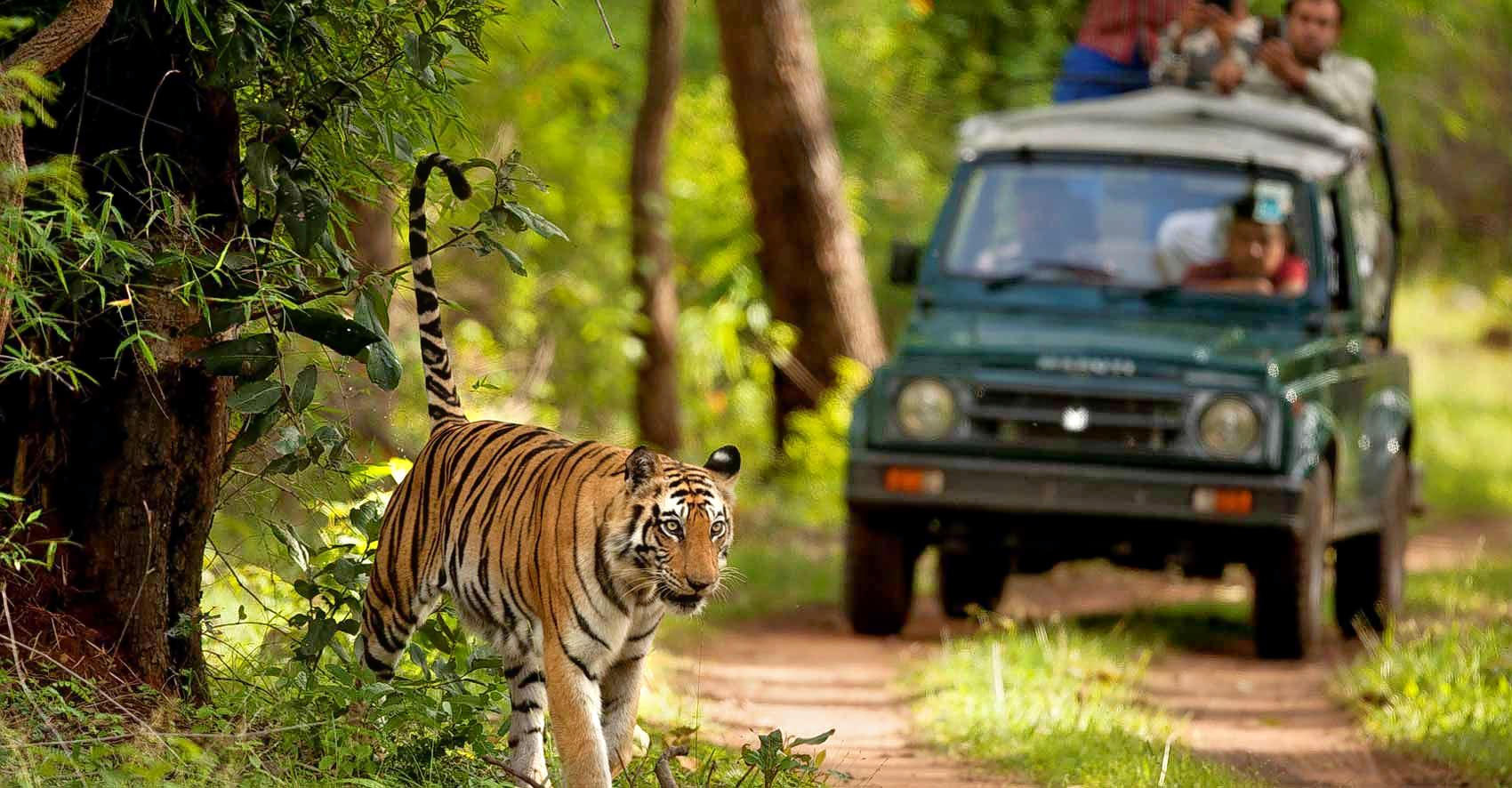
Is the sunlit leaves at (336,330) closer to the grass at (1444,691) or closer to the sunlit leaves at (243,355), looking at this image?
the sunlit leaves at (243,355)

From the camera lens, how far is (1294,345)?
923 cm

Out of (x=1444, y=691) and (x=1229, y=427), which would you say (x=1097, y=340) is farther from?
(x=1444, y=691)

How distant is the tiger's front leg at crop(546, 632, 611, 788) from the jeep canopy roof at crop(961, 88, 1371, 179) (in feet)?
17.5

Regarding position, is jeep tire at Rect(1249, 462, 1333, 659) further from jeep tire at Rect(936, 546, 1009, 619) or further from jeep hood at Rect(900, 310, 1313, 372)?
jeep tire at Rect(936, 546, 1009, 619)

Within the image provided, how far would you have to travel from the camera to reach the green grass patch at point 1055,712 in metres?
6.43

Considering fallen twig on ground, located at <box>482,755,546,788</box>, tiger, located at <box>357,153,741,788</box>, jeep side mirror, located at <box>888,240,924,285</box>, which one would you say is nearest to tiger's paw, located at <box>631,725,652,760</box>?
tiger, located at <box>357,153,741,788</box>

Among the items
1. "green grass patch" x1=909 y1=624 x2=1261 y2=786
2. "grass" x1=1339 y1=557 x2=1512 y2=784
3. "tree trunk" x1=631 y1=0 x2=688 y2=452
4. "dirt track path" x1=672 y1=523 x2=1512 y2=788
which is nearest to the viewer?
"green grass patch" x1=909 y1=624 x2=1261 y2=786

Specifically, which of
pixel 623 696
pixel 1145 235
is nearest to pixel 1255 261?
pixel 1145 235

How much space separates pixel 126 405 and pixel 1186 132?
5977mm

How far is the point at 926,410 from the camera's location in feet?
29.8

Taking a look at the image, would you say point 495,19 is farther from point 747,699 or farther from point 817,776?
point 747,699

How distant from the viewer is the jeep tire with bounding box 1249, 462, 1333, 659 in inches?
348

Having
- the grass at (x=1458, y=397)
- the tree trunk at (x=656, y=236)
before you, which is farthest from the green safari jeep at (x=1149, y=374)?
the tree trunk at (x=656, y=236)

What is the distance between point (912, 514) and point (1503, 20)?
50.9ft
